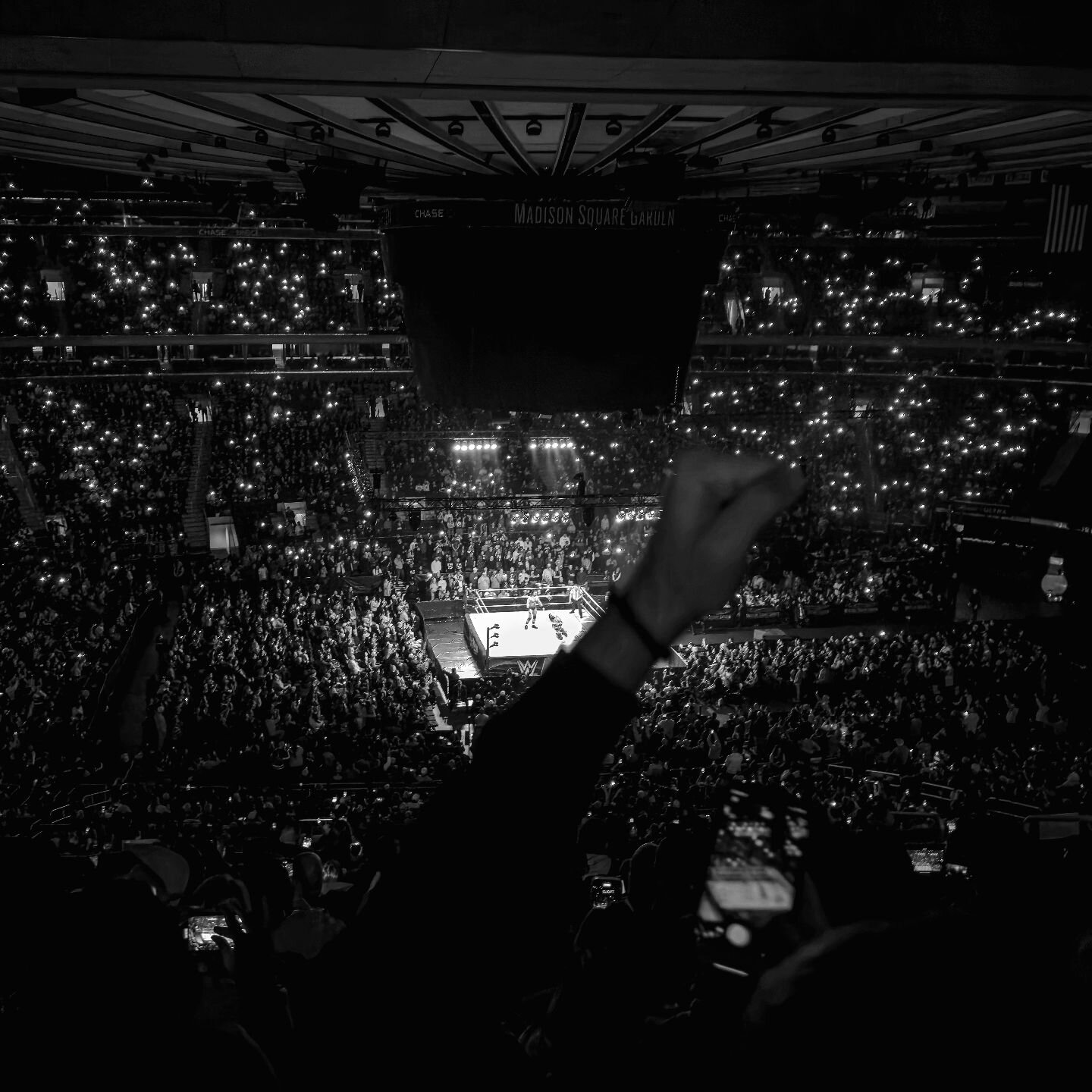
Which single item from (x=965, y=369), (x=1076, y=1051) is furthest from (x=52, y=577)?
(x=965, y=369)

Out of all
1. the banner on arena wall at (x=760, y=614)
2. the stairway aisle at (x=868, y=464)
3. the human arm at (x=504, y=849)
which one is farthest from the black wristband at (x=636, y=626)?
the stairway aisle at (x=868, y=464)

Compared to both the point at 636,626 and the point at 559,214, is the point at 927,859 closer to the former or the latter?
the point at 559,214

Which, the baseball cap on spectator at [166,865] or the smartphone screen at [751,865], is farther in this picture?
the baseball cap on spectator at [166,865]

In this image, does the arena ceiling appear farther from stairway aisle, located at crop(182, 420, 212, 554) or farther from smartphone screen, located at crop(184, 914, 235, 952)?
stairway aisle, located at crop(182, 420, 212, 554)

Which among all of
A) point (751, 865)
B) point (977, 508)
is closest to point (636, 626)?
point (751, 865)

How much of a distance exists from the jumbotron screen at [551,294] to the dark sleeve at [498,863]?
4.63 meters

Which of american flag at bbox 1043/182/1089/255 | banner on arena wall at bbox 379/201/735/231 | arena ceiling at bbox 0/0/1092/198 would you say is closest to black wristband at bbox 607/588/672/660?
arena ceiling at bbox 0/0/1092/198

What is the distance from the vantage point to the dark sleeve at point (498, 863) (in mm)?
811

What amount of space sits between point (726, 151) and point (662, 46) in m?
2.80

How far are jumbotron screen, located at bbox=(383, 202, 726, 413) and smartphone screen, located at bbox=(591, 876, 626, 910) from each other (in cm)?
334

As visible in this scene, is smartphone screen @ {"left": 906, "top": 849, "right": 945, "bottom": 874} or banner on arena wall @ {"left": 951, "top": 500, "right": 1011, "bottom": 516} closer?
smartphone screen @ {"left": 906, "top": 849, "right": 945, "bottom": 874}

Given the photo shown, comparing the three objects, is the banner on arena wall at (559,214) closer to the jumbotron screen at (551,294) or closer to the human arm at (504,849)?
the jumbotron screen at (551,294)

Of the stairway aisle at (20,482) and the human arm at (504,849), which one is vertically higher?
the human arm at (504,849)

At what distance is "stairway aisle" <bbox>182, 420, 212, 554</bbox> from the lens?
2439cm
